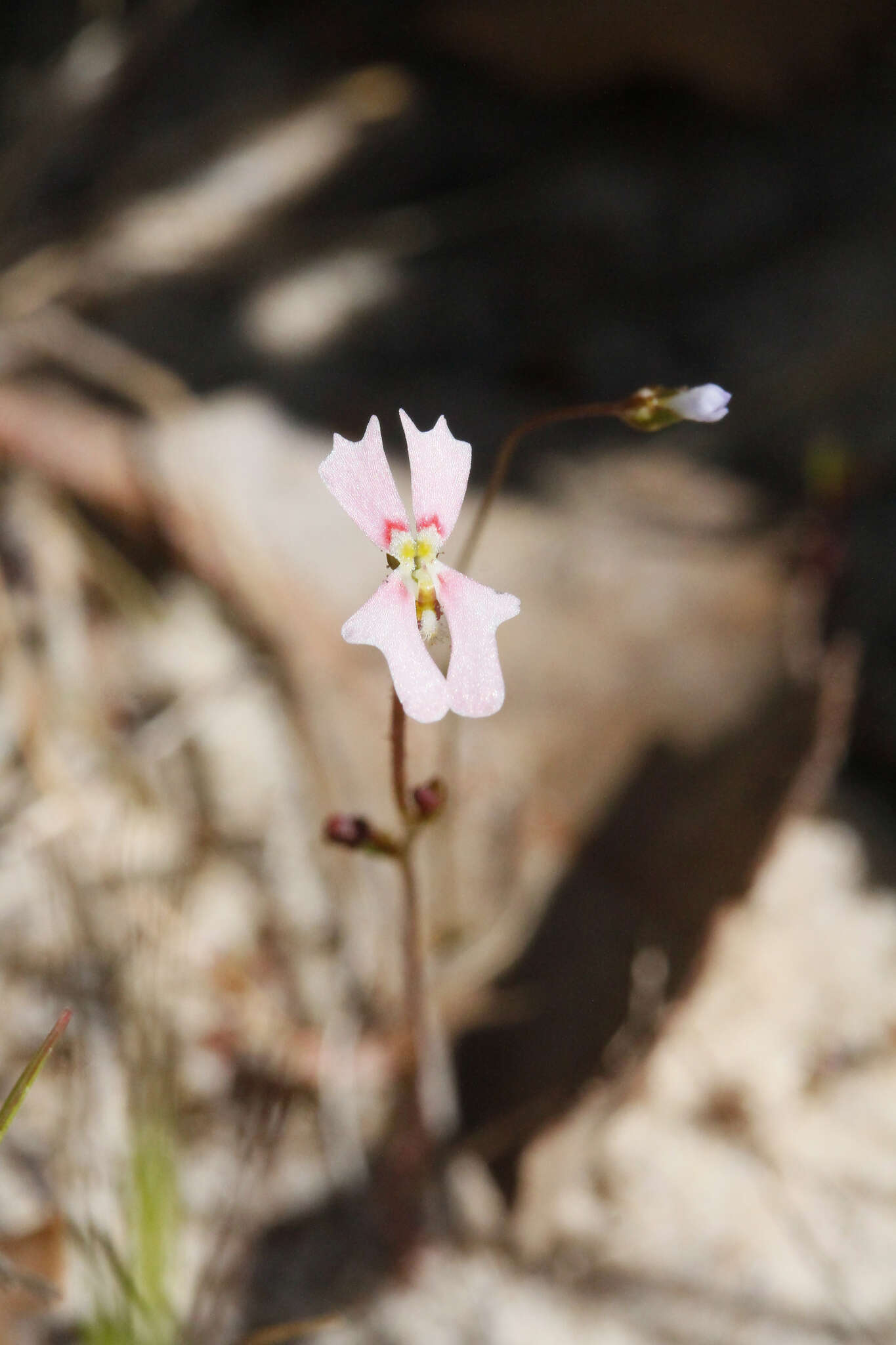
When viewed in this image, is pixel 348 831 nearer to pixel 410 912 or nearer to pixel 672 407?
pixel 410 912

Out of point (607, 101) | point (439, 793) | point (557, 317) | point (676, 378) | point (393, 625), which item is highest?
point (607, 101)

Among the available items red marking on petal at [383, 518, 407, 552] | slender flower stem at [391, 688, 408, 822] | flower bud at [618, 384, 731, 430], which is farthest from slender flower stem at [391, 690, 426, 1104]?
flower bud at [618, 384, 731, 430]

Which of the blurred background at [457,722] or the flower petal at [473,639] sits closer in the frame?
the flower petal at [473,639]

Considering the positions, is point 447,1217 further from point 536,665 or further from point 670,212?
point 670,212

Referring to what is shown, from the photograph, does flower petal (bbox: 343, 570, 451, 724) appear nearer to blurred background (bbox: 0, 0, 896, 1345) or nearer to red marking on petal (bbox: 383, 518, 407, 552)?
red marking on petal (bbox: 383, 518, 407, 552)

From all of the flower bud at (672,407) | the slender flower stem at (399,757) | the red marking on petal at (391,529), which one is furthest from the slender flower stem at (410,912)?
the flower bud at (672,407)

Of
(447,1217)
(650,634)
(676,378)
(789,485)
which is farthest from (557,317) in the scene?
(447,1217)

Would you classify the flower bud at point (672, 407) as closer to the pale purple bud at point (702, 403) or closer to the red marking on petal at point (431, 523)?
the pale purple bud at point (702, 403)
